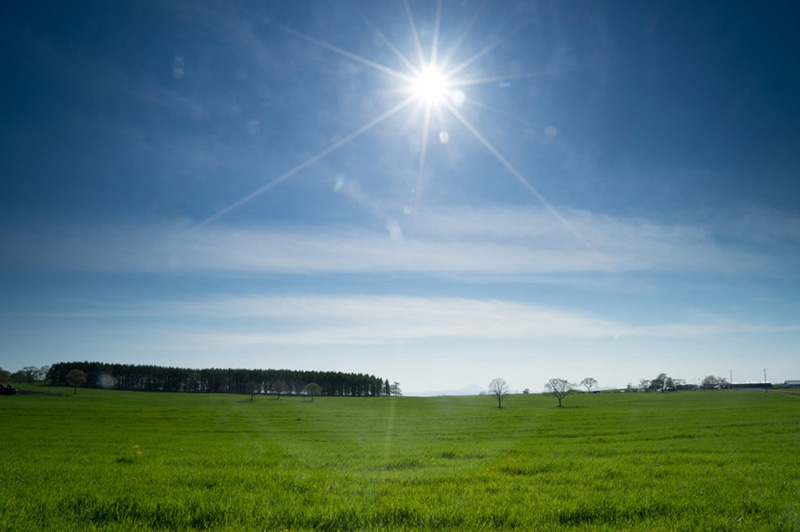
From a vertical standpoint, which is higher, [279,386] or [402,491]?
[402,491]

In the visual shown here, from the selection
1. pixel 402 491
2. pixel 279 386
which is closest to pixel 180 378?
pixel 279 386

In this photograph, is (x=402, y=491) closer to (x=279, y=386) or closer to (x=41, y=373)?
(x=279, y=386)

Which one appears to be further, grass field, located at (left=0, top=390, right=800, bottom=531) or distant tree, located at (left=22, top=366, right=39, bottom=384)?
distant tree, located at (left=22, top=366, right=39, bottom=384)

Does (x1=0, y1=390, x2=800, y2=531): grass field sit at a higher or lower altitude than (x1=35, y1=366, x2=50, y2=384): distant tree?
higher

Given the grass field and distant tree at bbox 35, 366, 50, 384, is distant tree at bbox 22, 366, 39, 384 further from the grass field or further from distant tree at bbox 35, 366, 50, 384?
the grass field

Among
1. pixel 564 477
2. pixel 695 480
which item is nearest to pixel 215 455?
pixel 564 477

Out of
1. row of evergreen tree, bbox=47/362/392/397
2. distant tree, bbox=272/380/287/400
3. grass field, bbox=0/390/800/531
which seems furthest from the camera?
distant tree, bbox=272/380/287/400

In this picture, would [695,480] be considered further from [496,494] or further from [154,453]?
[154,453]

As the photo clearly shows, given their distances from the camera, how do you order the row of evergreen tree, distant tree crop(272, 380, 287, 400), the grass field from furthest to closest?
distant tree crop(272, 380, 287, 400) → the row of evergreen tree → the grass field

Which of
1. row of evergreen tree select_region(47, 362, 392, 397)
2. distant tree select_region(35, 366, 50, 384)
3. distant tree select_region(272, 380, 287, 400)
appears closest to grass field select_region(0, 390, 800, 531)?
row of evergreen tree select_region(47, 362, 392, 397)

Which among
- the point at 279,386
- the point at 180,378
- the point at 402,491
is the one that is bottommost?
the point at 279,386

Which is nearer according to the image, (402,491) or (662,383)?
(402,491)

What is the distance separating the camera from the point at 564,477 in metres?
13.2

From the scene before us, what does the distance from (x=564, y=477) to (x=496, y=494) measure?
3.78 metres
